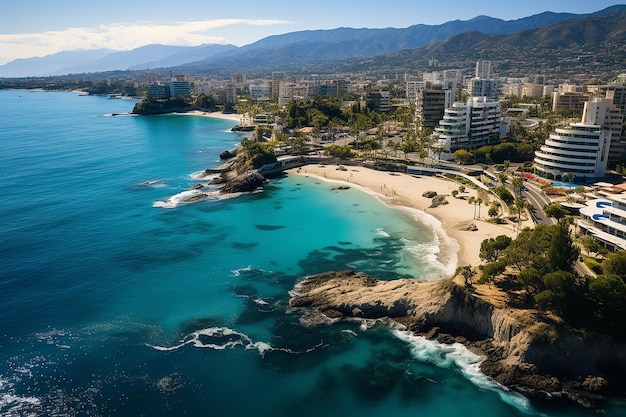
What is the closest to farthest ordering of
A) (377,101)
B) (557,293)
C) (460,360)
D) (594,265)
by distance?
(557,293)
(460,360)
(594,265)
(377,101)

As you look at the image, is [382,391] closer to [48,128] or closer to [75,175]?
[75,175]

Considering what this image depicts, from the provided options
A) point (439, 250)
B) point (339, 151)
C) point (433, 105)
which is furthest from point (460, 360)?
point (433, 105)

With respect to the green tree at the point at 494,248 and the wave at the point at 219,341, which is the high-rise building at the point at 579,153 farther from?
the wave at the point at 219,341

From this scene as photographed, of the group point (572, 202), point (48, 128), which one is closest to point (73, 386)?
point (572, 202)

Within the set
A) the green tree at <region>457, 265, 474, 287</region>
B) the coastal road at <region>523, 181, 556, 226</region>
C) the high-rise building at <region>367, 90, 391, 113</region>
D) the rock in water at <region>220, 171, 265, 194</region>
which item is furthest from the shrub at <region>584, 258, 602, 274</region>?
the high-rise building at <region>367, 90, 391, 113</region>

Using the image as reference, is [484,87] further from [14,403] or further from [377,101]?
[14,403]

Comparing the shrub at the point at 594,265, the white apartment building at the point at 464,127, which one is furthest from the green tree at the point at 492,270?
the white apartment building at the point at 464,127
